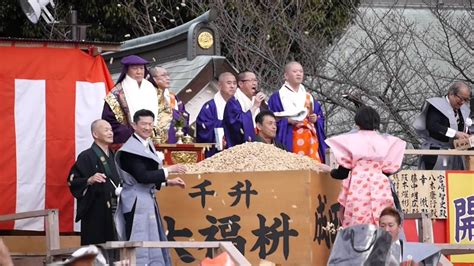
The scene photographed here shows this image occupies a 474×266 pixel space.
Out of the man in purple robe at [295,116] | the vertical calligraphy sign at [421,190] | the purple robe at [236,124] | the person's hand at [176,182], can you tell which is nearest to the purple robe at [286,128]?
the man in purple robe at [295,116]

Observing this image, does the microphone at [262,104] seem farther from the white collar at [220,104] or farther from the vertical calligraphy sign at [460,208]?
the vertical calligraphy sign at [460,208]

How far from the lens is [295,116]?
12789 mm

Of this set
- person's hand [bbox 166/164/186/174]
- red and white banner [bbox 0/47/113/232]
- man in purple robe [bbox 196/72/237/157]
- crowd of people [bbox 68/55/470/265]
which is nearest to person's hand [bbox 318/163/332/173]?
crowd of people [bbox 68/55/470/265]

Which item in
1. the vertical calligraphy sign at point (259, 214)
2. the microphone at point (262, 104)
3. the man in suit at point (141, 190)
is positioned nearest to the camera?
the man in suit at point (141, 190)

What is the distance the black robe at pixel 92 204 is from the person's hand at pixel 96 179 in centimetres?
12

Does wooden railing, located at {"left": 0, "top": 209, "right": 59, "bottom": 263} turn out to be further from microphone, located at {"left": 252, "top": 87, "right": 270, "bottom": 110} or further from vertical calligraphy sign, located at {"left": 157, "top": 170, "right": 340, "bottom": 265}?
microphone, located at {"left": 252, "top": 87, "right": 270, "bottom": 110}

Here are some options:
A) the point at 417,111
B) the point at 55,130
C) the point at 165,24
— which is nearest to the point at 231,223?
the point at 55,130

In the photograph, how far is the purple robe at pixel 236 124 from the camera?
1259cm

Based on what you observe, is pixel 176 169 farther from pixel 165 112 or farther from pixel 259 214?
pixel 165 112

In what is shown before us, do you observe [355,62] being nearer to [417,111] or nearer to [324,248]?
[417,111]

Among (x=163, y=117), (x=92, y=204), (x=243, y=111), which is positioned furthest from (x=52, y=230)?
(x=243, y=111)

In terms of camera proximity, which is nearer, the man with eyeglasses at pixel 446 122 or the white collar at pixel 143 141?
the white collar at pixel 143 141

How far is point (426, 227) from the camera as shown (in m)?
11.2

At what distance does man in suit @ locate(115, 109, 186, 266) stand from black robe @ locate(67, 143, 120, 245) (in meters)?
0.63
